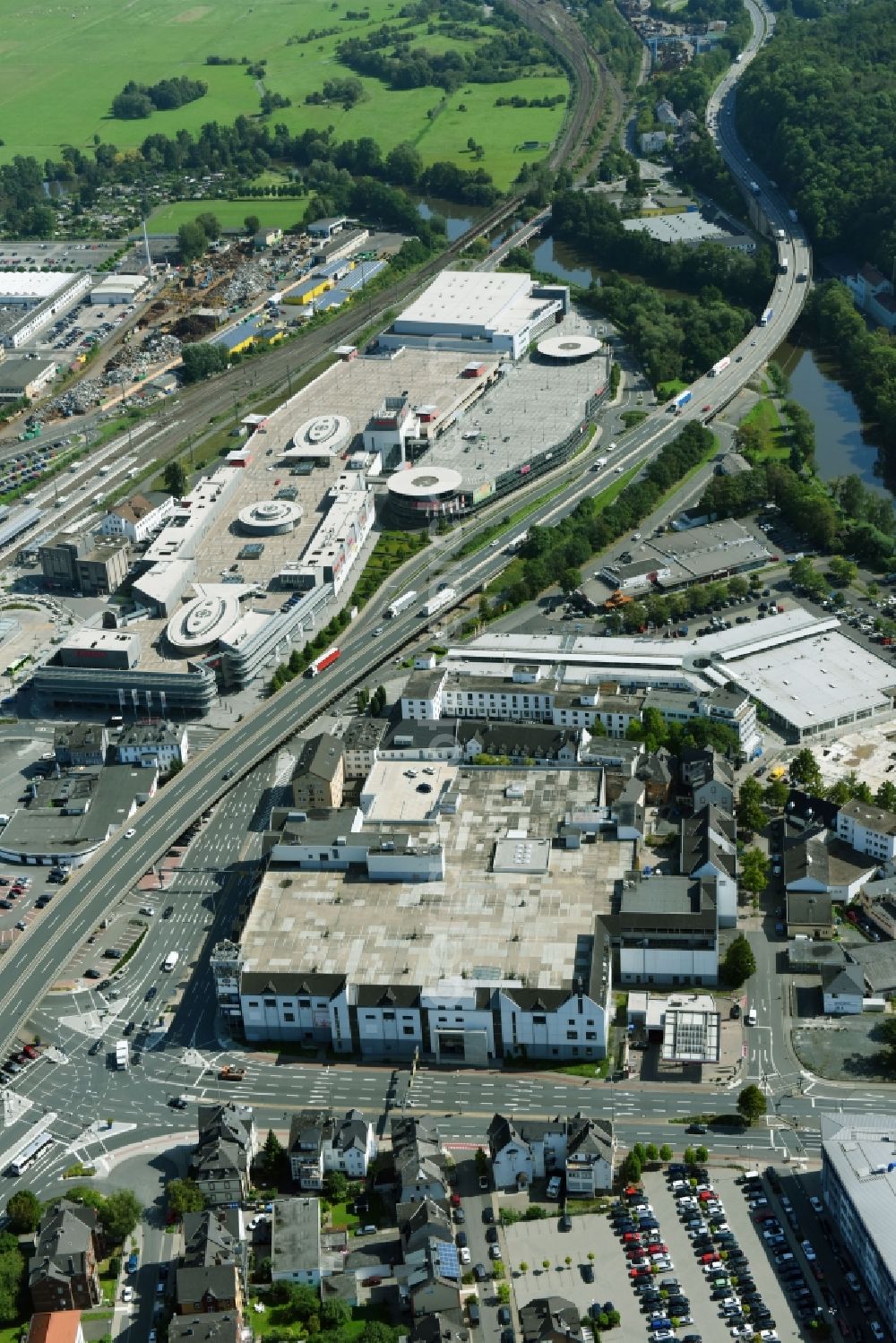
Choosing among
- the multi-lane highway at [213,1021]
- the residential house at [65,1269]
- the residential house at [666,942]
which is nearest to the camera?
the residential house at [65,1269]

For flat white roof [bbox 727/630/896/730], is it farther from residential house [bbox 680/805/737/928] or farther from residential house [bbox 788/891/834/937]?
residential house [bbox 788/891/834/937]

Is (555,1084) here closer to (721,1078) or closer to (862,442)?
(721,1078)

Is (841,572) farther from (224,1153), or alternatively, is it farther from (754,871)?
(224,1153)

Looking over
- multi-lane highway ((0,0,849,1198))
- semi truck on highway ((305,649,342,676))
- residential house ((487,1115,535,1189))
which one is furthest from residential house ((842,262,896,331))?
residential house ((487,1115,535,1189))

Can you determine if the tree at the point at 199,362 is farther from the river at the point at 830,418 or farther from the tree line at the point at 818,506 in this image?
the tree line at the point at 818,506

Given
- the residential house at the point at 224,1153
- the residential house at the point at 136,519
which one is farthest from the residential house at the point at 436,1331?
the residential house at the point at 136,519

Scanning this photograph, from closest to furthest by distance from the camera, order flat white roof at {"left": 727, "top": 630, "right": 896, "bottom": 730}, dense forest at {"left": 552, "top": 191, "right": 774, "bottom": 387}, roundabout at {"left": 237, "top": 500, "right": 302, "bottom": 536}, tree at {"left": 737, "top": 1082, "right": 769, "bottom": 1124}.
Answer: tree at {"left": 737, "top": 1082, "right": 769, "bottom": 1124} → flat white roof at {"left": 727, "top": 630, "right": 896, "bottom": 730} → roundabout at {"left": 237, "top": 500, "right": 302, "bottom": 536} → dense forest at {"left": 552, "top": 191, "right": 774, "bottom": 387}

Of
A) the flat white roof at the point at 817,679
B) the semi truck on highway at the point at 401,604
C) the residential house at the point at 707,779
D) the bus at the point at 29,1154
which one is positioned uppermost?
the residential house at the point at 707,779
